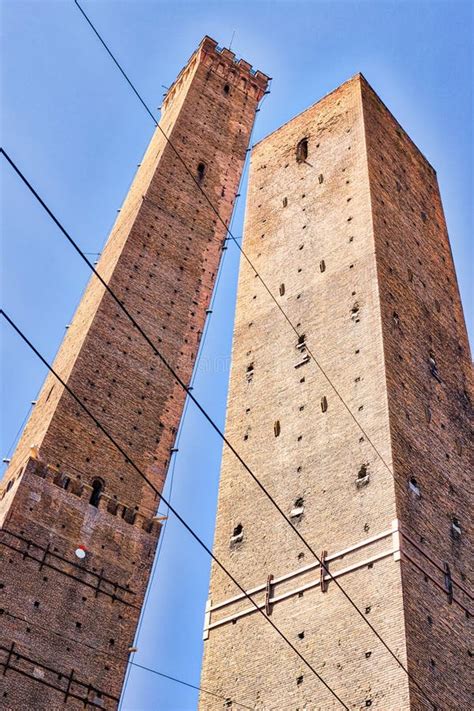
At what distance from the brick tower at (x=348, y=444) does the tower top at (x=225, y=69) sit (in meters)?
5.82

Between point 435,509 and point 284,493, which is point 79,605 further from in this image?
point 435,509

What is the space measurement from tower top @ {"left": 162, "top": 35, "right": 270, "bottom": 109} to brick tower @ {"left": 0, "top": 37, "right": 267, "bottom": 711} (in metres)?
3.38

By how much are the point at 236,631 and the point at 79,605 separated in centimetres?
214

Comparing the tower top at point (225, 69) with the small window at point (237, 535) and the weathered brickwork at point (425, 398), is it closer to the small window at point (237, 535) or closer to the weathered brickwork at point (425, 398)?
the weathered brickwork at point (425, 398)

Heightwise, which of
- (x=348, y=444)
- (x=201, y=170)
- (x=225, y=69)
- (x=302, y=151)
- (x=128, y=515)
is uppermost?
(x=225, y=69)

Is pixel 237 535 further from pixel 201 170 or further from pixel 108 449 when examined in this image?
pixel 201 170

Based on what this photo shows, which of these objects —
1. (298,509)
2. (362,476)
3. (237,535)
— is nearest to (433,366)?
(362,476)

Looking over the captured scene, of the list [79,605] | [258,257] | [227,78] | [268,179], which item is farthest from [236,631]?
[227,78]

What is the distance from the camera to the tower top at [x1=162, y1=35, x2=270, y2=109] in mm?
29719

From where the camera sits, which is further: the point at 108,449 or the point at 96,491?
the point at 108,449

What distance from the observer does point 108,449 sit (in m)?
18.5

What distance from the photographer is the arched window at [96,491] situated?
1762 centimetres

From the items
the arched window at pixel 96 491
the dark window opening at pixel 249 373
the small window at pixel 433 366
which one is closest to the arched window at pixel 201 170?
the dark window opening at pixel 249 373

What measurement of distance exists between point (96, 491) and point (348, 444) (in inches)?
148
